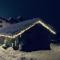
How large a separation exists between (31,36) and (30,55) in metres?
3.34

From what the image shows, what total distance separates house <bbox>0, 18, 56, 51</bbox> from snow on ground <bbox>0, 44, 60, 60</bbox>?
1053 millimetres

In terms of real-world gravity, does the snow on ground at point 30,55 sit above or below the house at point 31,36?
below

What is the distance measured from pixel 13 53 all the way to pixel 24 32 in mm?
2876

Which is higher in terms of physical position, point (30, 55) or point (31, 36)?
point (31, 36)

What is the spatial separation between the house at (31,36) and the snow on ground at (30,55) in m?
1.05

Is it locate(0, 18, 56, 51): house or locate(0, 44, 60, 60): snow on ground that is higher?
locate(0, 18, 56, 51): house

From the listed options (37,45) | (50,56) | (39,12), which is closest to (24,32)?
(37,45)

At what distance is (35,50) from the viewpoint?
25000 millimetres

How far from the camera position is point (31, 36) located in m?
25.2

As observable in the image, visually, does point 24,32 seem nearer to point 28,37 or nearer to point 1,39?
point 28,37

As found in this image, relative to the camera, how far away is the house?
24703mm

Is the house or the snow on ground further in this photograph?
the house

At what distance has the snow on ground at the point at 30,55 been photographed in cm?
2108

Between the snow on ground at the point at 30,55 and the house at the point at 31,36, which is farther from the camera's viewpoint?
the house at the point at 31,36
